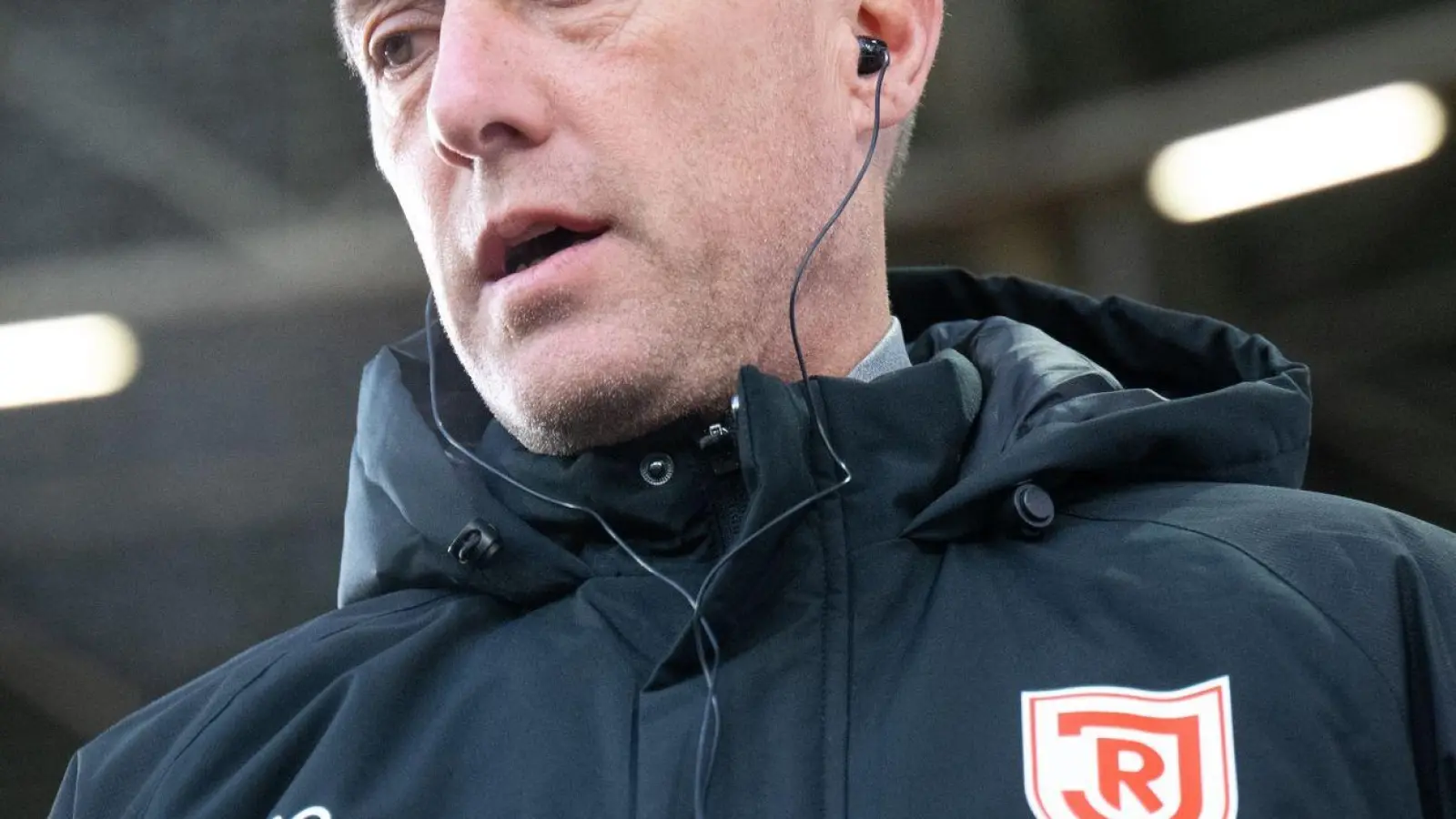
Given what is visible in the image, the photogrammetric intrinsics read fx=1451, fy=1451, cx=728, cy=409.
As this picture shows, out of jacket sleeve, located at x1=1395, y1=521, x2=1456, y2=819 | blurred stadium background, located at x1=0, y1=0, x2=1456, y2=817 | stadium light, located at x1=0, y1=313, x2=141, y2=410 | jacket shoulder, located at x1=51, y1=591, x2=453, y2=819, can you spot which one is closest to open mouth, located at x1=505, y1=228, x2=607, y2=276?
jacket shoulder, located at x1=51, y1=591, x2=453, y2=819

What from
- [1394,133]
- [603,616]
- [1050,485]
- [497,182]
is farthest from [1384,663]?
[1394,133]

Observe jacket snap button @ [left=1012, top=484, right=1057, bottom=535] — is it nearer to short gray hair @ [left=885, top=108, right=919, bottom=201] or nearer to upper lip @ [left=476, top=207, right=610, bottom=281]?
upper lip @ [left=476, top=207, right=610, bottom=281]

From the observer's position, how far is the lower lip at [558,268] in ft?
3.10

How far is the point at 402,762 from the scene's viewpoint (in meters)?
0.84

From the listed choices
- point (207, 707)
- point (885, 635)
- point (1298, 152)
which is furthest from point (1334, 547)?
point (1298, 152)

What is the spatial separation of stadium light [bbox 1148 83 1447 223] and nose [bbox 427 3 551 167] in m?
3.15

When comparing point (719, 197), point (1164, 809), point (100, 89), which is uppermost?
point (100, 89)

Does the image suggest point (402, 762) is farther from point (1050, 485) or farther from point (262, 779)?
point (1050, 485)

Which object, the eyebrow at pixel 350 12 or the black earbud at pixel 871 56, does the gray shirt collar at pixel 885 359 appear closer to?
the black earbud at pixel 871 56

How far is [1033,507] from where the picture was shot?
0.86 metres

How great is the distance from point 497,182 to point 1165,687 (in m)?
0.53

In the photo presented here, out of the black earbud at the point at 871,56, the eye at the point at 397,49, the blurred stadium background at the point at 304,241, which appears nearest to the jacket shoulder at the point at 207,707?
the eye at the point at 397,49

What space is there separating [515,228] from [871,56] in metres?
0.37

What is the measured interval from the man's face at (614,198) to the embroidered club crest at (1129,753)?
34 cm
